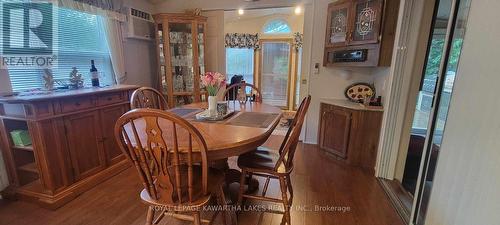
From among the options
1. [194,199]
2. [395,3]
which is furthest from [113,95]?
[395,3]

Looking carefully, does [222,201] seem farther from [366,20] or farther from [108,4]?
[108,4]

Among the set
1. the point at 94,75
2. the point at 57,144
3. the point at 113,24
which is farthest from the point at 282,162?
the point at 113,24

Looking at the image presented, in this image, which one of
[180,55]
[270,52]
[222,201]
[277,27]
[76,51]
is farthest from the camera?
[270,52]

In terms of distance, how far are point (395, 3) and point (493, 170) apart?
76.8 inches

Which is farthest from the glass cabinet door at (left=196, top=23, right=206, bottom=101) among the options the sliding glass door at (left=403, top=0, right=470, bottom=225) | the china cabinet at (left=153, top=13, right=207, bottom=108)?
the sliding glass door at (left=403, top=0, right=470, bottom=225)

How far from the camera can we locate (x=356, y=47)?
2.67m

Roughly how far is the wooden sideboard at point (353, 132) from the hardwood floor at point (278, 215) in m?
0.28

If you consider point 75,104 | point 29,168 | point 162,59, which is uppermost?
point 162,59

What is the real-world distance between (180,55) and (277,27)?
131 inches

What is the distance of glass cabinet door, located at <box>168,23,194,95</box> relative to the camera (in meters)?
3.48

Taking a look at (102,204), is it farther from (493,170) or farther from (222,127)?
(493,170)

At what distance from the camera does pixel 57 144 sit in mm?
1913

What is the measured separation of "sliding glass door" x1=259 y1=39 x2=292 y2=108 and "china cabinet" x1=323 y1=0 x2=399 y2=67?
307 centimetres

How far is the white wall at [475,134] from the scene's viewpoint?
38.9 inches
